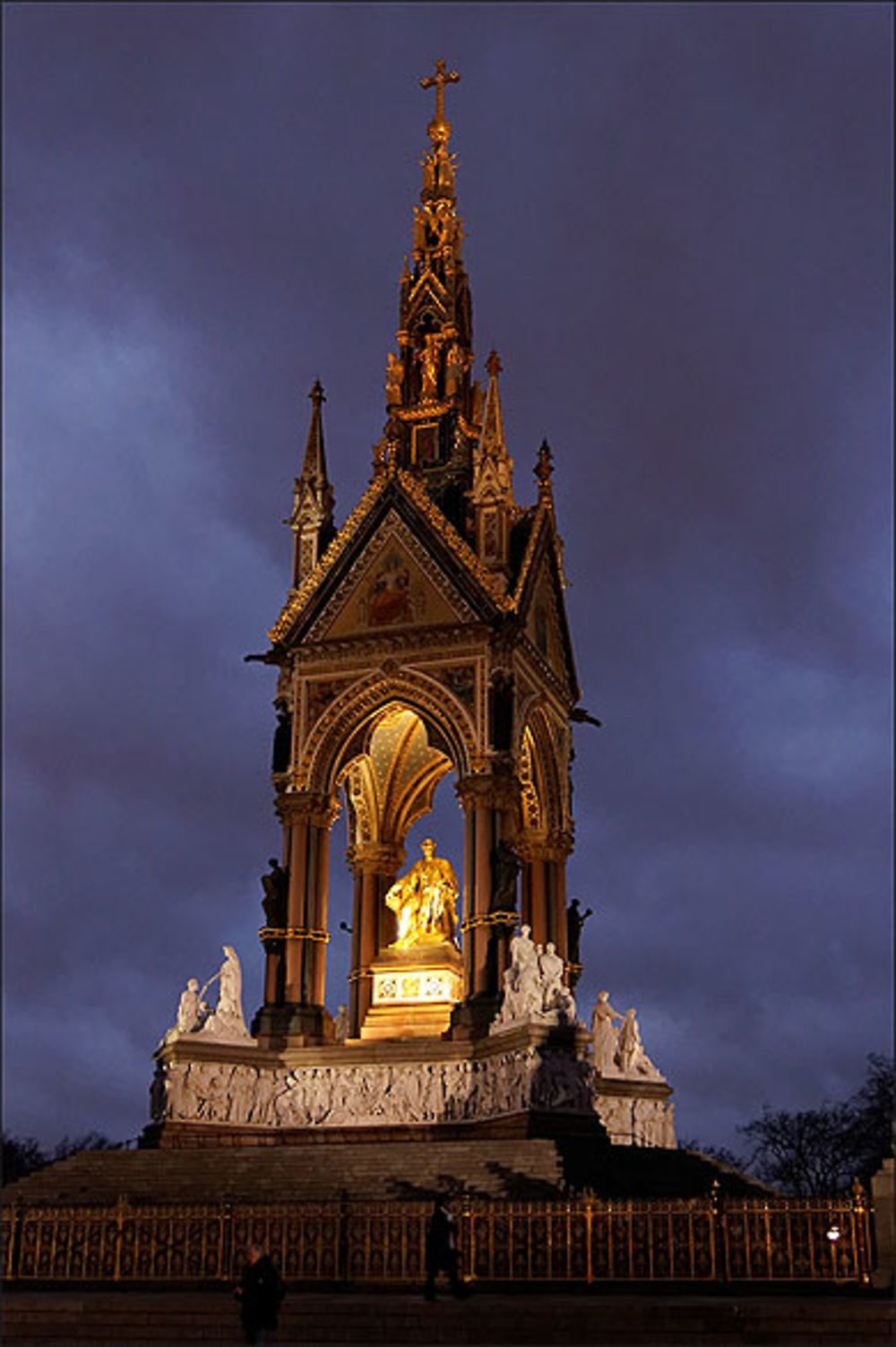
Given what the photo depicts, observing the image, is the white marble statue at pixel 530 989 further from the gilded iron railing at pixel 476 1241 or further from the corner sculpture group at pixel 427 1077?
the gilded iron railing at pixel 476 1241

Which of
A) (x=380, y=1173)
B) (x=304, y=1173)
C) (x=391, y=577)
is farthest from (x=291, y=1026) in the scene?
(x=391, y=577)

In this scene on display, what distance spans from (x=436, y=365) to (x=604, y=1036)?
16.0 m

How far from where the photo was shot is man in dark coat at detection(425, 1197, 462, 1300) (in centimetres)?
1557

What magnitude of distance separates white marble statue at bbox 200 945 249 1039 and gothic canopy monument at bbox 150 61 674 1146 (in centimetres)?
5

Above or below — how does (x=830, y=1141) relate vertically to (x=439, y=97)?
below

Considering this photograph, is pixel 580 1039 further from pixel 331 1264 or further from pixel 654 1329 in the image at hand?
pixel 654 1329

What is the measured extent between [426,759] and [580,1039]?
33.6 feet

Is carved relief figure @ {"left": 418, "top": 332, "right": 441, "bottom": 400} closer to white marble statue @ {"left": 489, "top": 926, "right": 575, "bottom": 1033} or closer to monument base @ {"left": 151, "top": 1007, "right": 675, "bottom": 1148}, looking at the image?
white marble statue @ {"left": 489, "top": 926, "right": 575, "bottom": 1033}

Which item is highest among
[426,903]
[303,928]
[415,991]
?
[426,903]

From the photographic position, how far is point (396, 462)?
3297 cm

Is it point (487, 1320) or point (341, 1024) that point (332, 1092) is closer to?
point (341, 1024)

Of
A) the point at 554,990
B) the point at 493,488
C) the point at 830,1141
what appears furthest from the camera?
the point at 830,1141

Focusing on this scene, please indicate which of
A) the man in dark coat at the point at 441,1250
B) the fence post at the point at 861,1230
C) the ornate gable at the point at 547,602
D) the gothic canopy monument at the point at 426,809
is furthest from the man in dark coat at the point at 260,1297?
the ornate gable at the point at 547,602

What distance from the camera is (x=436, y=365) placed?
3644cm
